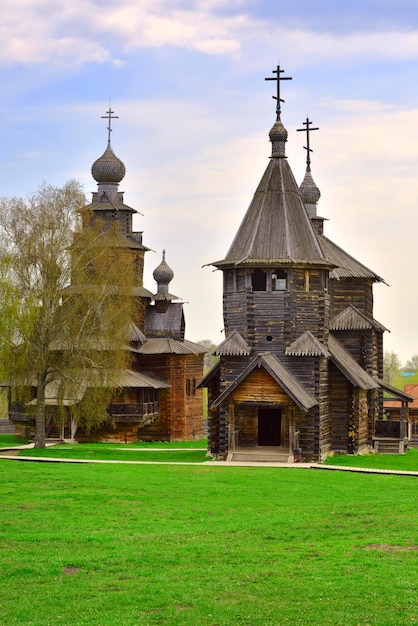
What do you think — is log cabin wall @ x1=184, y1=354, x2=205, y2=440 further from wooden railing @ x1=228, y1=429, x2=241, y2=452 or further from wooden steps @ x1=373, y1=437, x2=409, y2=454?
wooden railing @ x1=228, y1=429, x2=241, y2=452

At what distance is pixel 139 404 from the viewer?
53.0m

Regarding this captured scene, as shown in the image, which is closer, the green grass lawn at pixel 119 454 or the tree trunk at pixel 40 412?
the green grass lawn at pixel 119 454

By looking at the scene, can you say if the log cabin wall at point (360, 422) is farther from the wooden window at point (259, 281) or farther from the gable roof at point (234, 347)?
the wooden window at point (259, 281)

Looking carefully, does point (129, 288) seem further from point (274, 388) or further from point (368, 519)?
point (368, 519)

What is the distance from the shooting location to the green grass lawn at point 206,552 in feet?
49.4

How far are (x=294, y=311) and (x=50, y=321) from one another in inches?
386

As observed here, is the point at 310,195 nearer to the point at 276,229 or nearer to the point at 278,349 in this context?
the point at 276,229

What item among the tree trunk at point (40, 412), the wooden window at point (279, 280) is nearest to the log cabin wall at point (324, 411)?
the wooden window at point (279, 280)

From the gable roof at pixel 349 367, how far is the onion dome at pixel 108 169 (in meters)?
20.0

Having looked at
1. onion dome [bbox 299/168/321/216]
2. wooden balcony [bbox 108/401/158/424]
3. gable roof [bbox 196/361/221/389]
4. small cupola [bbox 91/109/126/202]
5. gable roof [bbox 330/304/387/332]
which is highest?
small cupola [bbox 91/109/126/202]

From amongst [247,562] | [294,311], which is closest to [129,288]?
[294,311]

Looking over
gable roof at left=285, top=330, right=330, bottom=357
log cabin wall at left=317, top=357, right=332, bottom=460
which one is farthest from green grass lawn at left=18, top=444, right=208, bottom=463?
gable roof at left=285, top=330, right=330, bottom=357

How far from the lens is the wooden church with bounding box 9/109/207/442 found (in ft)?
173

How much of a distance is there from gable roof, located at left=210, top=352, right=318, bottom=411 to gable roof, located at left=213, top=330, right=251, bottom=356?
27.3 inches
